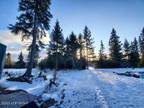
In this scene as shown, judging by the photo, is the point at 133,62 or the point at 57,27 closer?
the point at 57,27

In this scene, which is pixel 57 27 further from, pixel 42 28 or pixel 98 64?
pixel 42 28

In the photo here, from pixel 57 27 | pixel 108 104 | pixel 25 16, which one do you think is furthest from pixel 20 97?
pixel 57 27

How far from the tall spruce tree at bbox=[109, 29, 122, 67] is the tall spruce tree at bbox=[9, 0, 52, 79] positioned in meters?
43.6

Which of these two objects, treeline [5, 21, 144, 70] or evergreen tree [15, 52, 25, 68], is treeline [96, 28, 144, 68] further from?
evergreen tree [15, 52, 25, 68]

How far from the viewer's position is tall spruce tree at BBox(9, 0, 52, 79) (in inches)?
904

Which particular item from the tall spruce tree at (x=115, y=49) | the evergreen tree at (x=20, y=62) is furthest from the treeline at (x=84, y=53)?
the evergreen tree at (x=20, y=62)

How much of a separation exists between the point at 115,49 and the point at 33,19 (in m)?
49.4

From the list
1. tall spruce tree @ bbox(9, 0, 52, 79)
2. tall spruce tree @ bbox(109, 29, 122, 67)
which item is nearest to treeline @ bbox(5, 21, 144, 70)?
tall spruce tree @ bbox(109, 29, 122, 67)

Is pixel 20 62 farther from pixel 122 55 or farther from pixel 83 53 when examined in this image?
pixel 122 55

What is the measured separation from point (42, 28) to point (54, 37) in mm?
29794

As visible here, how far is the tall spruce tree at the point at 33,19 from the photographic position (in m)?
23.0

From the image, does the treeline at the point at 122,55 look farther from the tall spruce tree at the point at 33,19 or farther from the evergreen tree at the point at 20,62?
the tall spruce tree at the point at 33,19

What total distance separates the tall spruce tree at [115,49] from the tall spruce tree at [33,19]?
43.6 metres

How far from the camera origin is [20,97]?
922 cm
